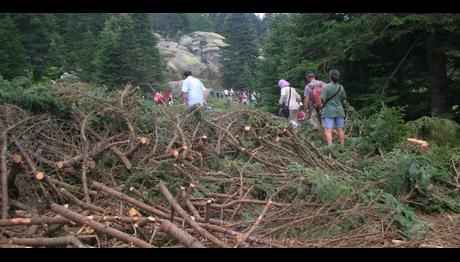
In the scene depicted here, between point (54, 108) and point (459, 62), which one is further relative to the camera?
point (459, 62)

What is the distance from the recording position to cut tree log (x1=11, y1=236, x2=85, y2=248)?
12.7 ft

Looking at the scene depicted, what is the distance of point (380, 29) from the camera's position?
41.2ft

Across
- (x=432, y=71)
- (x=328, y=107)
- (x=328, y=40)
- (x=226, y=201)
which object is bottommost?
(x=226, y=201)

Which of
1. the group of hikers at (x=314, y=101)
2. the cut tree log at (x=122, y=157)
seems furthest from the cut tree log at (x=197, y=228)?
the group of hikers at (x=314, y=101)

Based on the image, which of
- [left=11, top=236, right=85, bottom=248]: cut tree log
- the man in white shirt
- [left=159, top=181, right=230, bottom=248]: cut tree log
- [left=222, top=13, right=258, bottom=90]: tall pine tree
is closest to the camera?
[left=11, top=236, right=85, bottom=248]: cut tree log

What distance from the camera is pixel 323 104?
28.8 feet

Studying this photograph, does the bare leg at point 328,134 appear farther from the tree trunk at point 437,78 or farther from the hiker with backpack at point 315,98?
the tree trunk at point 437,78

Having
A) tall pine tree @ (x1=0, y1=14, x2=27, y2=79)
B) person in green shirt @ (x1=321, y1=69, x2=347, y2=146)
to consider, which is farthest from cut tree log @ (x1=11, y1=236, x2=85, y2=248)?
tall pine tree @ (x1=0, y1=14, x2=27, y2=79)

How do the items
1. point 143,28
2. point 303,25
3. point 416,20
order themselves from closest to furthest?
1. point 416,20
2. point 303,25
3. point 143,28

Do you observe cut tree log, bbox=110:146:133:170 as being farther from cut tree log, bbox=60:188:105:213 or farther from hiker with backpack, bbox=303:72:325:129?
hiker with backpack, bbox=303:72:325:129

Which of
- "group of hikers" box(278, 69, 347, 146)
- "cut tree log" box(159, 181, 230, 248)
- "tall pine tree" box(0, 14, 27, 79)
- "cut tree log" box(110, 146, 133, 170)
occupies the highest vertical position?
"tall pine tree" box(0, 14, 27, 79)

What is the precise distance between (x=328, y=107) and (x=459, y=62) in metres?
6.66

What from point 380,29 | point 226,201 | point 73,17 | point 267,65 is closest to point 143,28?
point 73,17
